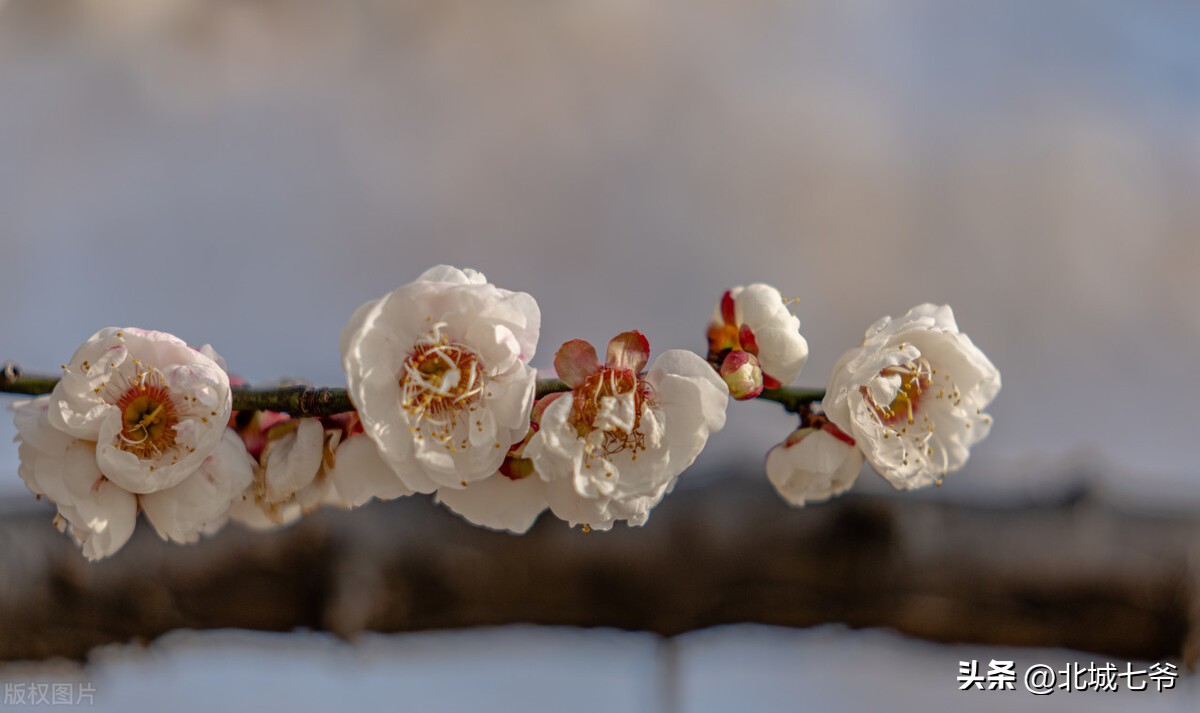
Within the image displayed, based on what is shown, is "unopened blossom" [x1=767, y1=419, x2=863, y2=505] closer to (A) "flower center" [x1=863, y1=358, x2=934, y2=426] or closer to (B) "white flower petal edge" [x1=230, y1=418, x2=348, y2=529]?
(A) "flower center" [x1=863, y1=358, x2=934, y2=426]

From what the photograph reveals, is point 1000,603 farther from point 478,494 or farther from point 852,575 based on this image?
point 478,494

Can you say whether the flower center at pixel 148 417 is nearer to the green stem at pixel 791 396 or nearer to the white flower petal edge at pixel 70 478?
the white flower petal edge at pixel 70 478

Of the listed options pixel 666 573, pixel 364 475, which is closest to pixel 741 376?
pixel 364 475

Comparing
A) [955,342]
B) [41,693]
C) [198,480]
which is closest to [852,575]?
[955,342]

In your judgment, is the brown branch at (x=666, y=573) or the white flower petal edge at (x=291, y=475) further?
the brown branch at (x=666, y=573)

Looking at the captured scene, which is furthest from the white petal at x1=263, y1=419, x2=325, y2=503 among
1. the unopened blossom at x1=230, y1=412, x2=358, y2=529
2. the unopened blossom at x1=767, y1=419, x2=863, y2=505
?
the unopened blossom at x1=767, y1=419, x2=863, y2=505

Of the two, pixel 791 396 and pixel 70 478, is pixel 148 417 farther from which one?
pixel 791 396

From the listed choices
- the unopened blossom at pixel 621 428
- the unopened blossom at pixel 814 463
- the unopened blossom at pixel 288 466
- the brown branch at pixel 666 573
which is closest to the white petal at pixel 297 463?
the unopened blossom at pixel 288 466
